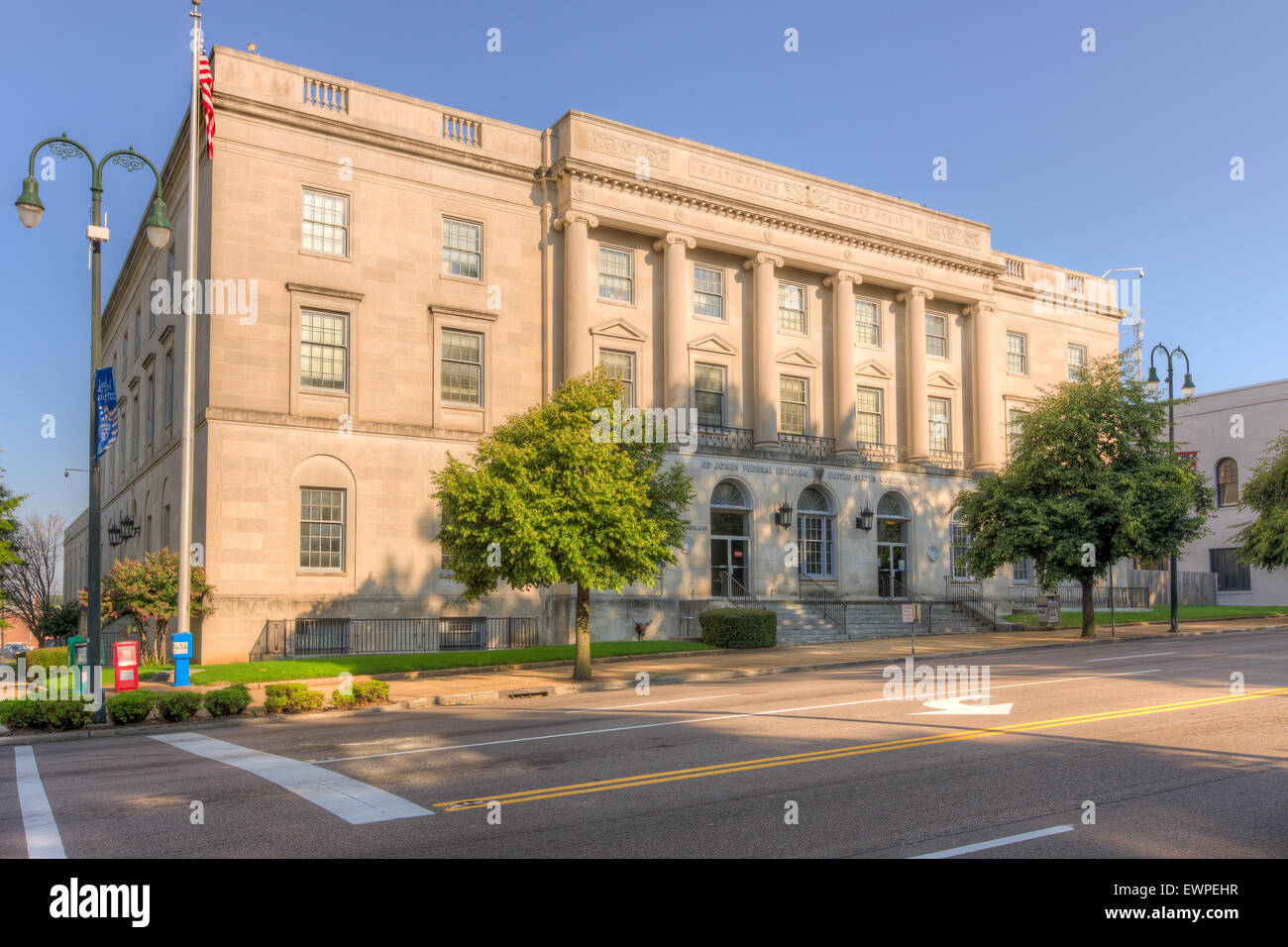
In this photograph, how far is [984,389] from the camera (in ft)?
149

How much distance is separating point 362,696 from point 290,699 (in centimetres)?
141

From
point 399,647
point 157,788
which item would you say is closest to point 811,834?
point 157,788

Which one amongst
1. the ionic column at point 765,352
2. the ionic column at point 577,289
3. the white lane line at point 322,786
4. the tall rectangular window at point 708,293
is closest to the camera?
the white lane line at point 322,786

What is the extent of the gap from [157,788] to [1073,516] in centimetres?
2914

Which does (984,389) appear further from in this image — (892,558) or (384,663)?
(384,663)

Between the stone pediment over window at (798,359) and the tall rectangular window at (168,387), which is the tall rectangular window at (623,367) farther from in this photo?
the tall rectangular window at (168,387)

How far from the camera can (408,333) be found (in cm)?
3247

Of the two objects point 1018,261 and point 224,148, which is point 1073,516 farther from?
point 224,148

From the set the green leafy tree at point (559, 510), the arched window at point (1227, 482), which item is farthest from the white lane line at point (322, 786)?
the arched window at point (1227, 482)

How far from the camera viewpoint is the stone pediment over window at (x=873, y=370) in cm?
4253

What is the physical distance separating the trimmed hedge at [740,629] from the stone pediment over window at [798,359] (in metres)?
13.1

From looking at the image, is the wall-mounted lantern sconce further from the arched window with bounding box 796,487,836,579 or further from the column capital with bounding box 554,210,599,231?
the column capital with bounding box 554,210,599,231

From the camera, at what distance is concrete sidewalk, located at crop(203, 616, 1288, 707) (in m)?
21.4
